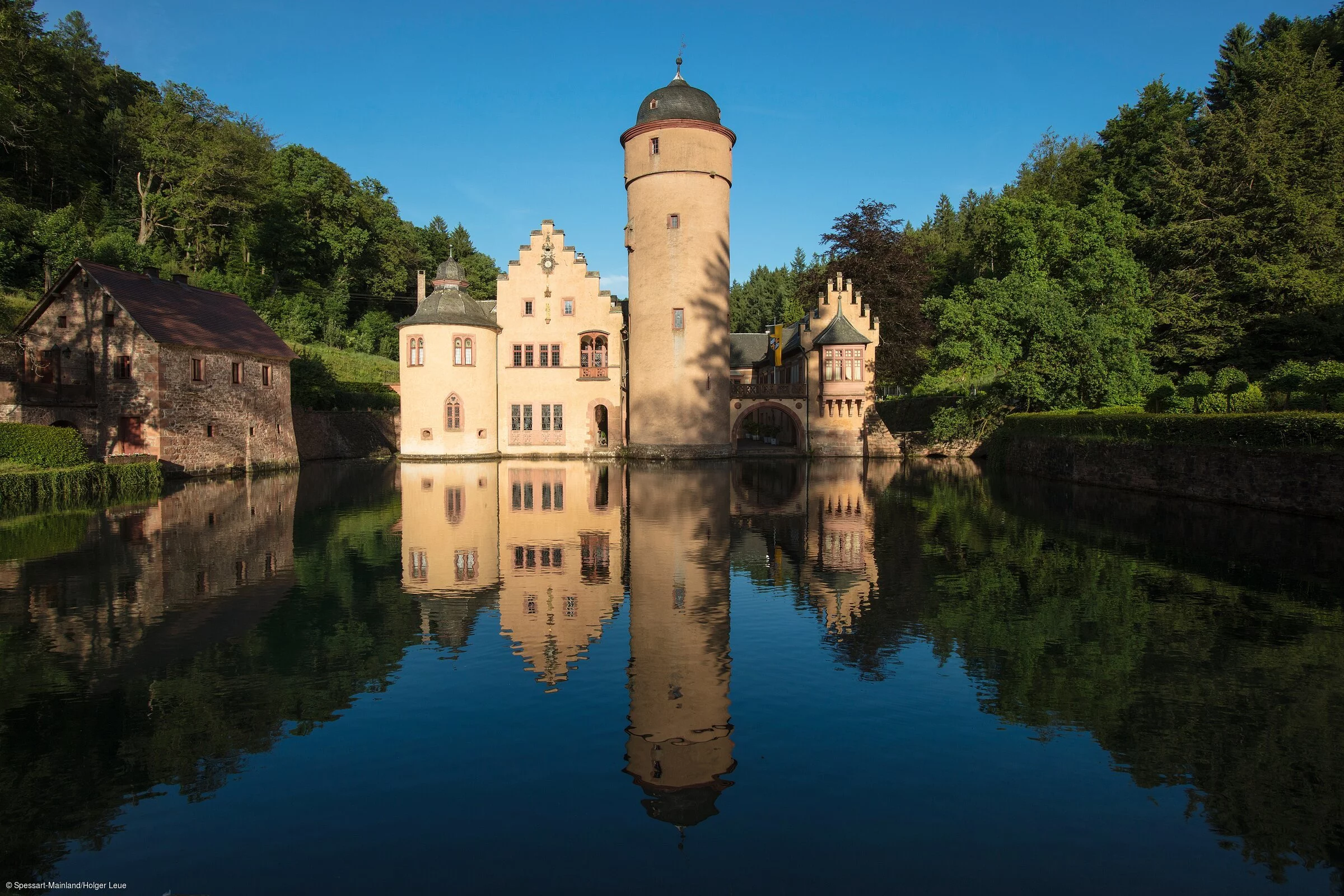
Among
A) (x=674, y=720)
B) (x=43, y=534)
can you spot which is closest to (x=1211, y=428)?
(x=674, y=720)

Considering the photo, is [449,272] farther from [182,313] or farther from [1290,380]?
[1290,380]

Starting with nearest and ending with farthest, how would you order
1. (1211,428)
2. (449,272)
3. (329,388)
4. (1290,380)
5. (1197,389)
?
1. (1211,428)
2. (1290,380)
3. (1197,389)
4. (449,272)
5. (329,388)

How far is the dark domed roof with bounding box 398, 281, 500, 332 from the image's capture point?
4147 cm

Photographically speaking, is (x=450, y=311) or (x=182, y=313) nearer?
(x=182, y=313)

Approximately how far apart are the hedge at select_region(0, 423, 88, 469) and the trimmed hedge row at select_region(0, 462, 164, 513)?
883mm

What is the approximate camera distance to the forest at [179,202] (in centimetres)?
4247

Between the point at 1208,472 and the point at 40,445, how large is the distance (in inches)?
1303

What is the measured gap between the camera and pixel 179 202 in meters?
55.0

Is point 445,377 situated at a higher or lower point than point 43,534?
higher

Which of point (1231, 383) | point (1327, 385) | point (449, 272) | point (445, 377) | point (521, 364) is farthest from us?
point (521, 364)

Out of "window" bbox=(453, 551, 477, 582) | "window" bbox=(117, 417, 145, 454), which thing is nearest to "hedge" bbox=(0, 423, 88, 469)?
"window" bbox=(117, 417, 145, 454)

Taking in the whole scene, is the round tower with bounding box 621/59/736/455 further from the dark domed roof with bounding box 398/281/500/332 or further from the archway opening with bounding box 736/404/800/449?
the dark domed roof with bounding box 398/281/500/332

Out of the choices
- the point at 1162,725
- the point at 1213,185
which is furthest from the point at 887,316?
the point at 1162,725

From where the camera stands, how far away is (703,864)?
4676 millimetres
